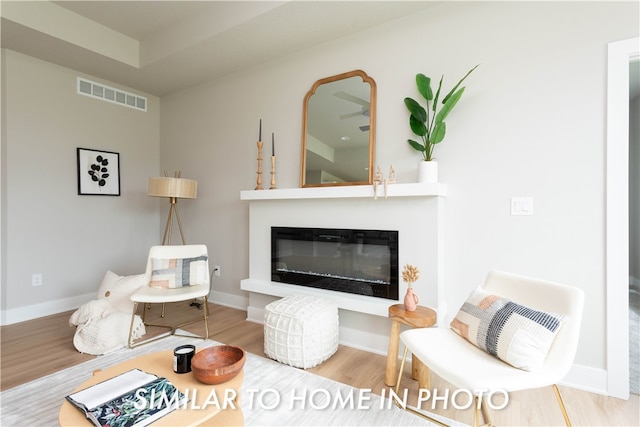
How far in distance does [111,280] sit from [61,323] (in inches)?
24.9

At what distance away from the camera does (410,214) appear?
2.39 metres

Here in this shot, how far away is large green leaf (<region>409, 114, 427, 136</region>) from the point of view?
2406mm

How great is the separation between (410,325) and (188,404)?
127 cm

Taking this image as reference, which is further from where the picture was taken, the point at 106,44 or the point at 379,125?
the point at 106,44

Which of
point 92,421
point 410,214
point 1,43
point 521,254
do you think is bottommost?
point 92,421

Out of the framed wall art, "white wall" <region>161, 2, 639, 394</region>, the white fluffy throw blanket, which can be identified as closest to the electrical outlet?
the framed wall art

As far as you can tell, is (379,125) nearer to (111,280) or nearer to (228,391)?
(228,391)

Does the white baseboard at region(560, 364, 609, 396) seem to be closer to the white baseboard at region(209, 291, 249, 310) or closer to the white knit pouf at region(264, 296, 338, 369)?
the white knit pouf at region(264, 296, 338, 369)

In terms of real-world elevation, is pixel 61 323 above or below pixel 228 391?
below

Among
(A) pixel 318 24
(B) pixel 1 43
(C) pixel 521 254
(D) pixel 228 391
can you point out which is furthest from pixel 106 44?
(C) pixel 521 254

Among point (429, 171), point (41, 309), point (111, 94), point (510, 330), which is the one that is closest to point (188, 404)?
point (510, 330)

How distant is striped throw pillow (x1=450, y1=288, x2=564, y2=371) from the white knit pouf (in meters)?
0.96

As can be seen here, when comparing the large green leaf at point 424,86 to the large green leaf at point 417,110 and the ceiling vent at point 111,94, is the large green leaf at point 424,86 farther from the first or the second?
the ceiling vent at point 111,94

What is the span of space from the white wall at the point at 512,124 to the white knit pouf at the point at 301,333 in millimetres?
918
